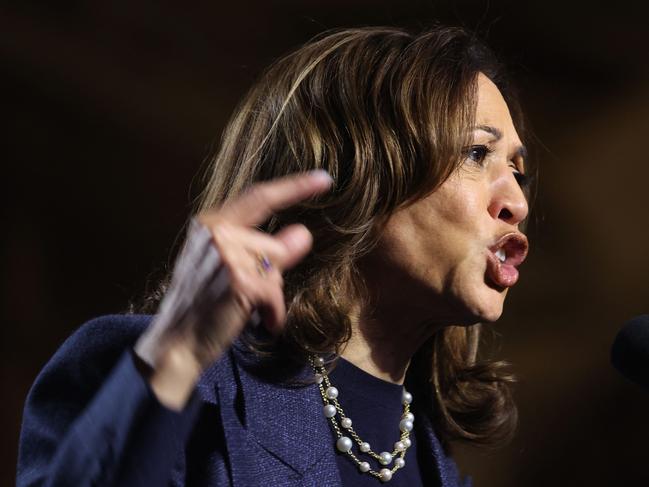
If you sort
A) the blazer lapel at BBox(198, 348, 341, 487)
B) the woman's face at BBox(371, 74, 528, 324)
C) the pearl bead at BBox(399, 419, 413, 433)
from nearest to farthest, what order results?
the blazer lapel at BBox(198, 348, 341, 487), the woman's face at BBox(371, 74, 528, 324), the pearl bead at BBox(399, 419, 413, 433)

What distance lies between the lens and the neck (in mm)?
1460

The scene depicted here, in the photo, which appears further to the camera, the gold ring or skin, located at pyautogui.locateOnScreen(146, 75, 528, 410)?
skin, located at pyautogui.locateOnScreen(146, 75, 528, 410)

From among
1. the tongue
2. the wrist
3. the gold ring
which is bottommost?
the tongue

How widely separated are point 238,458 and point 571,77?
227 centimetres

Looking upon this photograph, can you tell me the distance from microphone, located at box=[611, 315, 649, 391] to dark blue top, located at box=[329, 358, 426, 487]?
430 millimetres

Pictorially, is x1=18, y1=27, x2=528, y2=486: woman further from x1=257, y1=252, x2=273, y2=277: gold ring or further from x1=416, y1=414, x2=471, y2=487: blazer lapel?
x1=257, y1=252, x2=273, y2=277: gold ring

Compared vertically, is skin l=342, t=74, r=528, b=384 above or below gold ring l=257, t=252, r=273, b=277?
below

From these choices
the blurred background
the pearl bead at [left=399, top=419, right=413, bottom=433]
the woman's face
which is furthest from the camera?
the blurred background

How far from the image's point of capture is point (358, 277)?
146cm

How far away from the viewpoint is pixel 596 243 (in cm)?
309

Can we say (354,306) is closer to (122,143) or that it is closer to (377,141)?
(377,141)

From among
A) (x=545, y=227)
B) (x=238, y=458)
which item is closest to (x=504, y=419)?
(x=238, y=458)

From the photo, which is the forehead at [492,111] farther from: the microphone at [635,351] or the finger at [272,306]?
the finger at [272,306]

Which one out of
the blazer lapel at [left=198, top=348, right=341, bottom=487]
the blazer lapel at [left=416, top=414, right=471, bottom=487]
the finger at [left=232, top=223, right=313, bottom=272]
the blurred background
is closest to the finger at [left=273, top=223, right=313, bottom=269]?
the finger at [left=232, top=223, right=313, bottom=272]
